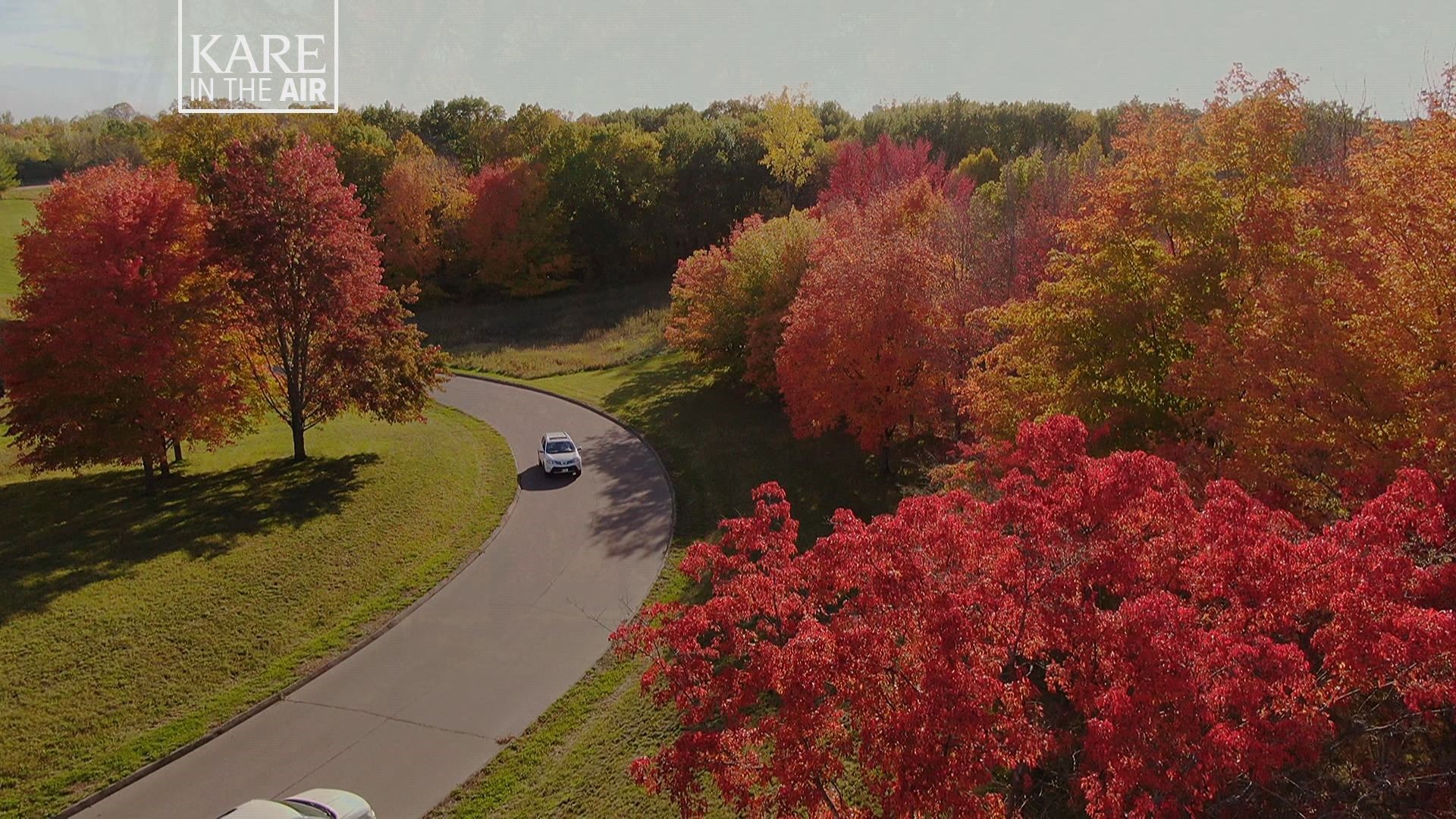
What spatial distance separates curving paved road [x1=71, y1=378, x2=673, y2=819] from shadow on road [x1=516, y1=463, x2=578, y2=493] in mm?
565

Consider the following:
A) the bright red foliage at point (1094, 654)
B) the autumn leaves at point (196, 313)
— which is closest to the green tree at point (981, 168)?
the autumn leaves at point (196, 313)

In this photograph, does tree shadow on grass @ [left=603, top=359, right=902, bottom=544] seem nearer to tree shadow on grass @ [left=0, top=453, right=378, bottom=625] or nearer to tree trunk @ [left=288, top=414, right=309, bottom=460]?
tree shadow on grass @ [left=0, top=453, right=378, bottom=625]

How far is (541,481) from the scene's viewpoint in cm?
2744

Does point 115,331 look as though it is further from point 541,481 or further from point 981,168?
point 981,168

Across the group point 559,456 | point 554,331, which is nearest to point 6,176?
point 554,331

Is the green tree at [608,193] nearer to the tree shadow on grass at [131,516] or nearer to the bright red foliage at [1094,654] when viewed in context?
the tree shadow on grass at [131,516]

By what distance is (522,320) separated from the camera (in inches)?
2170

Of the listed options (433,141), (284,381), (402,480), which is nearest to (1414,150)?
(402,480)

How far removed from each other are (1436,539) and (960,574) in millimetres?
4703

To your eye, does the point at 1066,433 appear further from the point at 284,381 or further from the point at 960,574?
the point at 284,381

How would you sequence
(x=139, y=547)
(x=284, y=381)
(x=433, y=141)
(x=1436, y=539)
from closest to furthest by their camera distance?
(x=1436, y=539), (x=139, y=547), (x=284, y=381), (x=433, y=141)

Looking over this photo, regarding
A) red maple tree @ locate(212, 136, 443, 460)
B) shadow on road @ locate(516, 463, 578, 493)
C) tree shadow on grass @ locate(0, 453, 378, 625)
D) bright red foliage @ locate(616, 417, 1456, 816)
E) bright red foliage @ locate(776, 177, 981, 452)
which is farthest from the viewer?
shadow on road @ locate(516, 463, 578, 493)

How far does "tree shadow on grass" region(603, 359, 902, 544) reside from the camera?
24906mm

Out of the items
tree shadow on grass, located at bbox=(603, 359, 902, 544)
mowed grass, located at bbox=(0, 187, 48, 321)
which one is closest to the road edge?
tree shadow on grass, located at bbox=(603, 359, 902, 544)
